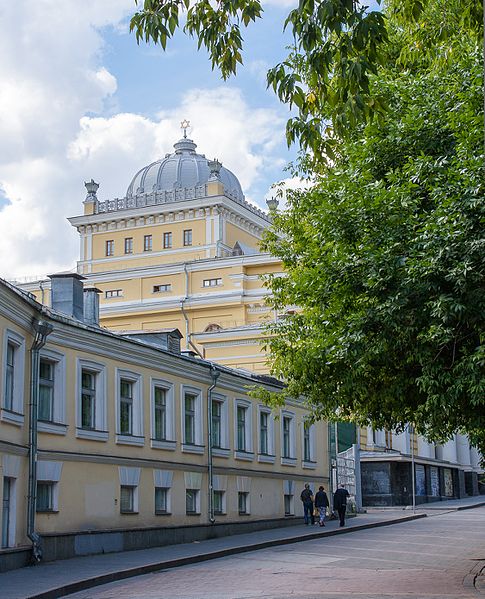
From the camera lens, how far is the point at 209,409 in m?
29.7

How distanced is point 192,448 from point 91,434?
18.0ft

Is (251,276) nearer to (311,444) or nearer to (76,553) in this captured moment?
(311,444)

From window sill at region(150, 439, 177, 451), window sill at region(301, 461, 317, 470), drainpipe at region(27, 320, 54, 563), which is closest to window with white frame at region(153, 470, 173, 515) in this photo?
window sill at region(150, 439, 177, 451)

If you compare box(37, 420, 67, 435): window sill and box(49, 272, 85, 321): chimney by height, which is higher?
box(49, 272, 85, 321): chimney

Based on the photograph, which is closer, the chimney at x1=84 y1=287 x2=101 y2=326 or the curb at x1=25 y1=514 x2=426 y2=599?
the curb at x1=25 y1=514 x2=426 y2=599

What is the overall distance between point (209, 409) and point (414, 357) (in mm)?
14103

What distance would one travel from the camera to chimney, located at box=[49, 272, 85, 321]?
2727 centimetres

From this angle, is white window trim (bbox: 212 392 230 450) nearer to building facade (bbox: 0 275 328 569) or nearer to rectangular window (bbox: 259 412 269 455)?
building facade (bbox: 0 275 328 569)

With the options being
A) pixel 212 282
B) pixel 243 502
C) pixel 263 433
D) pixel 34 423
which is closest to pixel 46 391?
pixel 34 423

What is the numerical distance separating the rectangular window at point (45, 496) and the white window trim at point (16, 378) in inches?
73.6

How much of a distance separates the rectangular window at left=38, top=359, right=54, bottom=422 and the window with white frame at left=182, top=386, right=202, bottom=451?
661 centimetres

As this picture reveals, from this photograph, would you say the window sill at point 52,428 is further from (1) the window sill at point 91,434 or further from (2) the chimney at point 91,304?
(2) the chimney at point 91,304

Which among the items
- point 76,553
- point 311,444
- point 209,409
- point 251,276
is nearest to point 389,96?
point 76,553

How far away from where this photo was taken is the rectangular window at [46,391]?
2181cm
